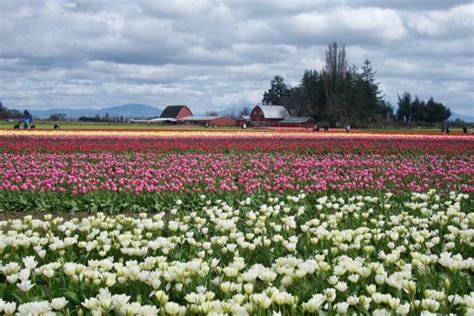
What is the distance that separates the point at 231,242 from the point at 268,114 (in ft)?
296

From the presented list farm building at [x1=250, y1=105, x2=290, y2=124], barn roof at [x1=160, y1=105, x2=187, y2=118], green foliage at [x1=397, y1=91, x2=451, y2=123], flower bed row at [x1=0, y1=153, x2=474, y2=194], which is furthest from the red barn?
flower bed row at [x1=0, y1=153, x2=474, y2=194]

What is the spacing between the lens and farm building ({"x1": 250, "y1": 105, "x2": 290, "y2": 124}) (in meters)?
95.3

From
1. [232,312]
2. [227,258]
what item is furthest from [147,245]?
[232,312]

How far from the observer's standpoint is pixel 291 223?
6.85 meters

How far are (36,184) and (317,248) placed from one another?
25.4 ft

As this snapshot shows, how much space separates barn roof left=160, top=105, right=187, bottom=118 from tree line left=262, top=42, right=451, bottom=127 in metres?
39.9

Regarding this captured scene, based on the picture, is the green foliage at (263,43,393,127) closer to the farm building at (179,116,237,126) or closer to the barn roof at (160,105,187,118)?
the farm building at (179,116,237,126)

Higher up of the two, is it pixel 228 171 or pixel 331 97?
pixel 331 97

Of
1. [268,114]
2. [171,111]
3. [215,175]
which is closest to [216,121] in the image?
[268,114]

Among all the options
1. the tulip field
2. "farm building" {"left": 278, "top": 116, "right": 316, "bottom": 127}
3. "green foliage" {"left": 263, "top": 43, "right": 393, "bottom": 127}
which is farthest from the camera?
"farm building" {"left": 278, "top": 116, "right": 316, "bottom": 127}

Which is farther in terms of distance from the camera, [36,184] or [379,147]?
[379,147]

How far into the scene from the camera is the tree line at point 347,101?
66.3 metres

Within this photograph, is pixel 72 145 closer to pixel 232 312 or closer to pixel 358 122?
pixel 232 312

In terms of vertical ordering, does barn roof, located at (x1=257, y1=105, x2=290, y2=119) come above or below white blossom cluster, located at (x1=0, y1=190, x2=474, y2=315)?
above
